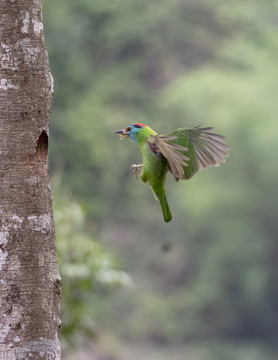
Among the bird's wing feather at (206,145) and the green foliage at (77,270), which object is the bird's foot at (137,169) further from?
the green foliage at (77,270)

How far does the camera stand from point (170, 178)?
2898 centimetres

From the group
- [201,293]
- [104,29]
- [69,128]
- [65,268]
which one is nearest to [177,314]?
[201,293]

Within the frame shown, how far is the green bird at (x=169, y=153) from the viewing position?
3.29 metres

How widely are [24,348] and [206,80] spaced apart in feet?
96.7

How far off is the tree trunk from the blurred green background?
21.1 m

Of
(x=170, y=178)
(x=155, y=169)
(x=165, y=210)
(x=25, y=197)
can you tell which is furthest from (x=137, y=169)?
(x=170, y=178)

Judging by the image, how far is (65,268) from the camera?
6410 mm

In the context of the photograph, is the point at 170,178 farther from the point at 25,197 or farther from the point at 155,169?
the point at 25,197

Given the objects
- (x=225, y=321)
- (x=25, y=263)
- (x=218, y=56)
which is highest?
(x=218, y=56)

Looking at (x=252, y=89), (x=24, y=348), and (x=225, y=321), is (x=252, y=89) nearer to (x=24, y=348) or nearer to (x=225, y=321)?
(x=225, y=321)

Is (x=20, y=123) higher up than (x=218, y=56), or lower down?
lower down

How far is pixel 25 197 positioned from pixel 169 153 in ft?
2.05

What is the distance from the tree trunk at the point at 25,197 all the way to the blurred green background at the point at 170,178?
21.1 metres

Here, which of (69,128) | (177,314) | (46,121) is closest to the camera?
(46,121)
